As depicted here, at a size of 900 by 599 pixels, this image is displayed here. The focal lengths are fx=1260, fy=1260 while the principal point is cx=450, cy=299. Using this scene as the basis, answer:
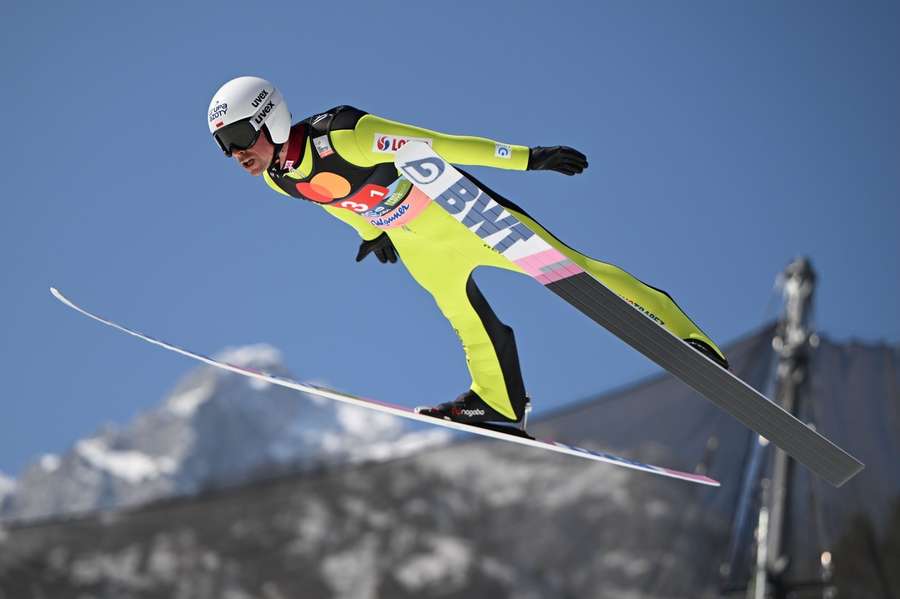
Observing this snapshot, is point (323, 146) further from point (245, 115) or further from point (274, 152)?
point (245, 115)

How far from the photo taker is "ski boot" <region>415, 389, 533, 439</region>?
4.50 m

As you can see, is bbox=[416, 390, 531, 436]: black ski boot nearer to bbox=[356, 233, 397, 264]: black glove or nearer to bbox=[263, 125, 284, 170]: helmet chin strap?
bbox=[356, 233, 397, 264]: black glove

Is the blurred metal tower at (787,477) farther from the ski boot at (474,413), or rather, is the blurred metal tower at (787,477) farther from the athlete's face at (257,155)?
the athlete's face at (257,155)

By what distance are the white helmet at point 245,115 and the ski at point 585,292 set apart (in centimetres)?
41

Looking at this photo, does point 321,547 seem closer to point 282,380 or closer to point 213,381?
point 282,380

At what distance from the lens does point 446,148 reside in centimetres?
404

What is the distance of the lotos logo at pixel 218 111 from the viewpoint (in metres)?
3.98

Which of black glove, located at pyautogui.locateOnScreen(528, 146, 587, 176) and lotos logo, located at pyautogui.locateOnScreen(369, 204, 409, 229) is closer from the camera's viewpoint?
black glove, located at pyautogui.locateOnScreen(528, 146, 587, 176)

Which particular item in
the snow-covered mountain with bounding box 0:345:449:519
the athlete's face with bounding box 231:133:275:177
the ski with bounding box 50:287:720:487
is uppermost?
the snow-covered mountain with bounding box 0:345:449:519

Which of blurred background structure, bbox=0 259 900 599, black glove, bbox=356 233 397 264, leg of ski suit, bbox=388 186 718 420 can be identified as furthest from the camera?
blurred background structure, bbox=0 259 900 599

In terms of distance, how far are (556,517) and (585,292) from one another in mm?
4773

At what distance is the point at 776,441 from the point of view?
13.2 ft

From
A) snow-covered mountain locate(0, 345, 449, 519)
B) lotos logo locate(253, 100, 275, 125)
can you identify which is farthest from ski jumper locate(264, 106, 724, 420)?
snow-covered mountain locate(0, 345, 449, 519)

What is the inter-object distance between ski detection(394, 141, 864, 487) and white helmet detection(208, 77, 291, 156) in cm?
41
